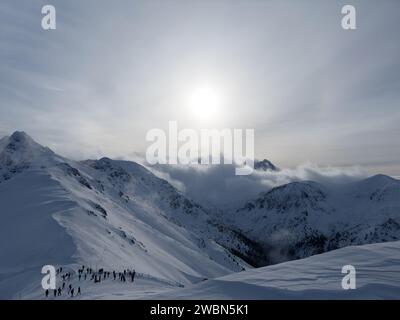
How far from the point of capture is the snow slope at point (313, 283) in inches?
517

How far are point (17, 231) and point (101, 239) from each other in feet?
56.3

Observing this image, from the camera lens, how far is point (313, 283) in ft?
48.3

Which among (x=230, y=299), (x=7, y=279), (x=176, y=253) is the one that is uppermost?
(x=230, y=299)

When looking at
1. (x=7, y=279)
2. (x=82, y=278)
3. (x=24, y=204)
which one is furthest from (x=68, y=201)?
(x=82, y=278)

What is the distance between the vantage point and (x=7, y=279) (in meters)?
51.2

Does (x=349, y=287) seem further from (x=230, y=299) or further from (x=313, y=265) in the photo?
(x=313, y=265)

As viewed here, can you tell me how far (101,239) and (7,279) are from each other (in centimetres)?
3593

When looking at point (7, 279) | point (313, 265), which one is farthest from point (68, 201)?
point (313, 265)

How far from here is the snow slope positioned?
43.1ft
